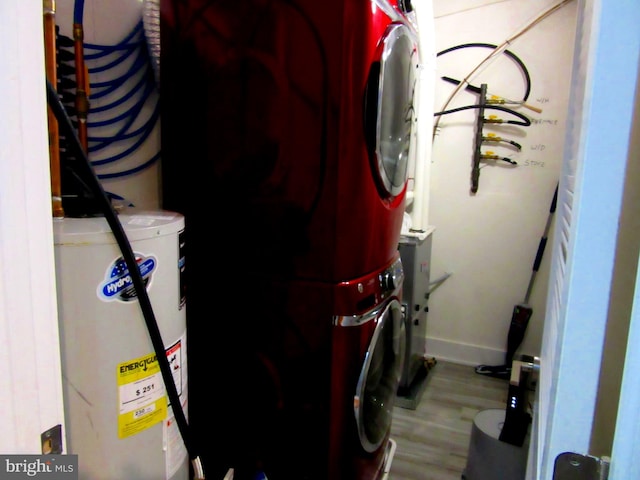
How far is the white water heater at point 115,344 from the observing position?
0.78m

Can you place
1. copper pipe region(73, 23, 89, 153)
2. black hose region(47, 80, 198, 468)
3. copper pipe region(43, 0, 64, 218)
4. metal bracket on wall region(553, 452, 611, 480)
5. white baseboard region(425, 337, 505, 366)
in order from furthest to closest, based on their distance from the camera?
white baseboard region(425, 337, 505, 366) → copper pipe region(73, 23, 89, 153) → copper pipe region(43, 0, 64, 218) → black hose region(47, 80, 198, 468) → metal bracket on wall region(553, 452, 611, 480)

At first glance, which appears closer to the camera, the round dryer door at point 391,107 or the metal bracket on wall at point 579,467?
the metal bracket on wall at point 579,467

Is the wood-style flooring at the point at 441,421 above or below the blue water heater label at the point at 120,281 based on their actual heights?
below

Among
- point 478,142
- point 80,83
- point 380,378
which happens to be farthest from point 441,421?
point 80,83

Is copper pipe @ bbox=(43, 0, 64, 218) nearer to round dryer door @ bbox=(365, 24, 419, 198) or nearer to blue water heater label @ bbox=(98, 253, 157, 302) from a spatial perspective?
blue water heater label @ bbox=(98, 253, 157, 302)

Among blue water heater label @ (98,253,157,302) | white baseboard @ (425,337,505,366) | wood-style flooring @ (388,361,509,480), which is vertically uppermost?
blue water heater label @ (98,253,157,302)

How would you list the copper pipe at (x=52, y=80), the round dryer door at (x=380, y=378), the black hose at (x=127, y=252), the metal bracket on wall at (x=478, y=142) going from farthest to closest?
the metal bracket on wall at (x=478, y=142), the round dryer door at (x=380, y=378), the copper pipe at (x=52, y=80), the black hose at (x=127, y=252)

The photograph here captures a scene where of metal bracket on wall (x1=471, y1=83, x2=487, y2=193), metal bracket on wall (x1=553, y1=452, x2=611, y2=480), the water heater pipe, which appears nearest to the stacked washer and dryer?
the water heater pipe

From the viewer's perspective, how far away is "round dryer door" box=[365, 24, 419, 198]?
1129mm

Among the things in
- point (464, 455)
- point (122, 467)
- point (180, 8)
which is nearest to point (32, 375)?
point (122, 467)

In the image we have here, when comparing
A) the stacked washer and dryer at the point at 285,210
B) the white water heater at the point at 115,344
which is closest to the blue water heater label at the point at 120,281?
the white water heater at the point at 115,344

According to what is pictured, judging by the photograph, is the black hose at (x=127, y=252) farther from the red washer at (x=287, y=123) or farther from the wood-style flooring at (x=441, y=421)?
the wood-style flooring at (x=441, y=421)

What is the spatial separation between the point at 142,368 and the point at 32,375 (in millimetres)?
404

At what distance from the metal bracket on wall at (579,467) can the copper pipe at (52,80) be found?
963 millimetres
